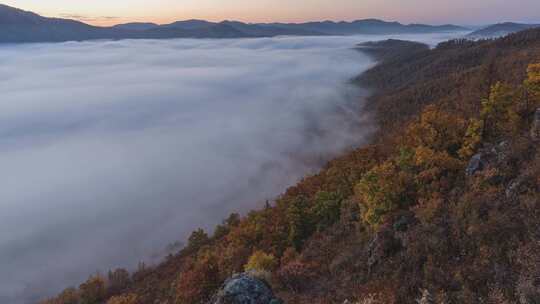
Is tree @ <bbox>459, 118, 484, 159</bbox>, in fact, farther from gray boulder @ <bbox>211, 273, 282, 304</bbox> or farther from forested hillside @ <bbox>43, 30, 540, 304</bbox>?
gray boulder @ <bbox>211, 273, 282, 304</bbox>

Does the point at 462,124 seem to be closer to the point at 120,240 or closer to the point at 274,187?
the point at 274,187

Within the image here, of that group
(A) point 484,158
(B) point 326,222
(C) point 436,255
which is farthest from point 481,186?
(B) point 326,222

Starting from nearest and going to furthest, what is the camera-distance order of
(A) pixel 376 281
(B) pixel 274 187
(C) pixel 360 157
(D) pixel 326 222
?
(A) pixel 376 281, (D) pixel 326 222, (C) pixel 360 157, (B) pixel 274 187

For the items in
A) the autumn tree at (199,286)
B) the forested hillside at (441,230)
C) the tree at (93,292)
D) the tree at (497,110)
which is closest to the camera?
the forested hillside at (441,230)

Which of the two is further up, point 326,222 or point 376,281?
point 376,281

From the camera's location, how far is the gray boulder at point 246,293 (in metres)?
20.9

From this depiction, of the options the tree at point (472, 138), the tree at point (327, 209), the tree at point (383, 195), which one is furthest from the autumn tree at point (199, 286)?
the tree at point (472, 138)

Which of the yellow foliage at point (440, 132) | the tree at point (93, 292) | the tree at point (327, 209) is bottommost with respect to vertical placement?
the tree at point (93, 292)

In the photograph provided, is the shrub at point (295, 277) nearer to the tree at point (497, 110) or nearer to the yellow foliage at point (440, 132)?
the yellow foliage at point (440, 132)

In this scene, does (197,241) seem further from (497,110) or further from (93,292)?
(497,110)

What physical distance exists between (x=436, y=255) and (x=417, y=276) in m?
2.30

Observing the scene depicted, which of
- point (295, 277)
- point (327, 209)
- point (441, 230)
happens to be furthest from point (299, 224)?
point (441, 230)

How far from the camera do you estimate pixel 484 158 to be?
32.5 m

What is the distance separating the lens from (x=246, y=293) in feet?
69.0
